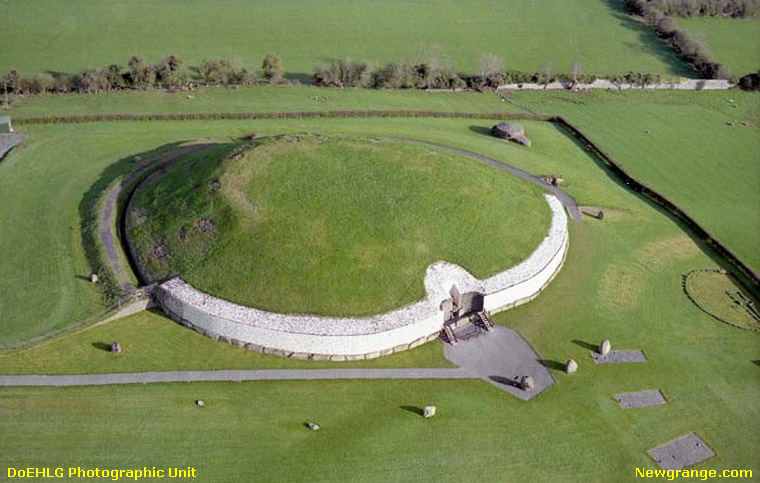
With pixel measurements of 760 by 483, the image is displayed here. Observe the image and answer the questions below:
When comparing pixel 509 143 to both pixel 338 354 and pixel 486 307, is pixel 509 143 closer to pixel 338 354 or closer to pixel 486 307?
pixel 486 307

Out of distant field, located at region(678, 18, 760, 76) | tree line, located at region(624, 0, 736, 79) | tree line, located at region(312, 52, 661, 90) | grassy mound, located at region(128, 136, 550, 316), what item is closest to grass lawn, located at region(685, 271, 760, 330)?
grassy mound, located at region(128, 136, 550, 316)

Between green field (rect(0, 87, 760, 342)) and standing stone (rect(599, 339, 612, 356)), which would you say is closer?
→ standing stone (rect(599, 339, 612, 356))

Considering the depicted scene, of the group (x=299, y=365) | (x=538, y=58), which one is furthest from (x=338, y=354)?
(x=538, y=58)

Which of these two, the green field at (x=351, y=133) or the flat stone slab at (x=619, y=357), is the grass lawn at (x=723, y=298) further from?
the flat stone slab at (x=619, y=357)

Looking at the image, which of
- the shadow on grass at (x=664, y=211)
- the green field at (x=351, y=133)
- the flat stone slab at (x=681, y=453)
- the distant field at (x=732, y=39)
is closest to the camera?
the flat stone slab at (x=681, y=453)

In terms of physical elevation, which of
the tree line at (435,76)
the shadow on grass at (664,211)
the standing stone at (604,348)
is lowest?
the standing stone at (604,348)

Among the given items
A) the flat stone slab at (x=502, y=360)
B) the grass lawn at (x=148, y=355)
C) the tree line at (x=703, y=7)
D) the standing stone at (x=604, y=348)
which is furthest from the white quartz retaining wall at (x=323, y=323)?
the tree line at (x=703, y=7)

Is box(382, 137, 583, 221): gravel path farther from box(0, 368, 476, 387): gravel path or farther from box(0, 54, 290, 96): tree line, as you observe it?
box(0, 54, 290, 96): tree line
